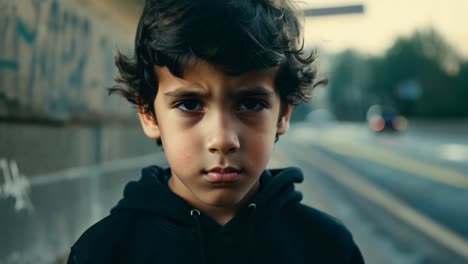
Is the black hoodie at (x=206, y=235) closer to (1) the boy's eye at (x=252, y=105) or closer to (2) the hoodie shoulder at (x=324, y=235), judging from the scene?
(2) the hoodie shoulder at (x=324, y=235)

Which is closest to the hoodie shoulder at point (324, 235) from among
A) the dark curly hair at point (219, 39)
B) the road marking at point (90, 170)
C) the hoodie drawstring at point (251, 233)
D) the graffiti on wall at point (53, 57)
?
the hoodie drawstring at point (251, 233)

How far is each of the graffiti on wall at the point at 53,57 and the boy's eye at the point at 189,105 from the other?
173 cm

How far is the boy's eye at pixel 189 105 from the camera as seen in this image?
Result: 5.12 ft

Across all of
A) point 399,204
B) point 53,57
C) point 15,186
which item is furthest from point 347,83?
point 15,186

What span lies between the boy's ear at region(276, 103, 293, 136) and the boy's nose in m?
0.30

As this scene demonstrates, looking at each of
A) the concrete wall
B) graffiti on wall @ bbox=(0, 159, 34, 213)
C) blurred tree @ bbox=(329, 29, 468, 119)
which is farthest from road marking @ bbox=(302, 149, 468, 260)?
blurred tree @ bbox=(329, 29, 468, 119)

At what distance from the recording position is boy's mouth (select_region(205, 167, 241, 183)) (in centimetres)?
151

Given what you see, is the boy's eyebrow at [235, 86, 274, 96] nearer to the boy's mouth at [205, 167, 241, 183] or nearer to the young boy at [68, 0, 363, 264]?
the young boy at [68, 0, 363, 264]

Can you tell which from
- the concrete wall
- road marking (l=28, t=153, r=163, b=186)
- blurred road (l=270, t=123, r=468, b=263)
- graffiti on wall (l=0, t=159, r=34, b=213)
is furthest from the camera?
blurred road (l=270, t=123, r=468, b=263)

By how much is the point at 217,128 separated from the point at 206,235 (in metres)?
0.37

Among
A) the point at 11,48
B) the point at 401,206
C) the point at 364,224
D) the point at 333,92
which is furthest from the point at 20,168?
the point at 333,92

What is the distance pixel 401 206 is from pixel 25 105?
677cm

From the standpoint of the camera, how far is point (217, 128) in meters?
1.50

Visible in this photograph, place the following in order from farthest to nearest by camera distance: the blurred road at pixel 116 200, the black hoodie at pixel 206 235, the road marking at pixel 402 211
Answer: the road marking at pixel 402 211
the blurred road at pixel 116 200
the black hoodie at pixel 206 235
